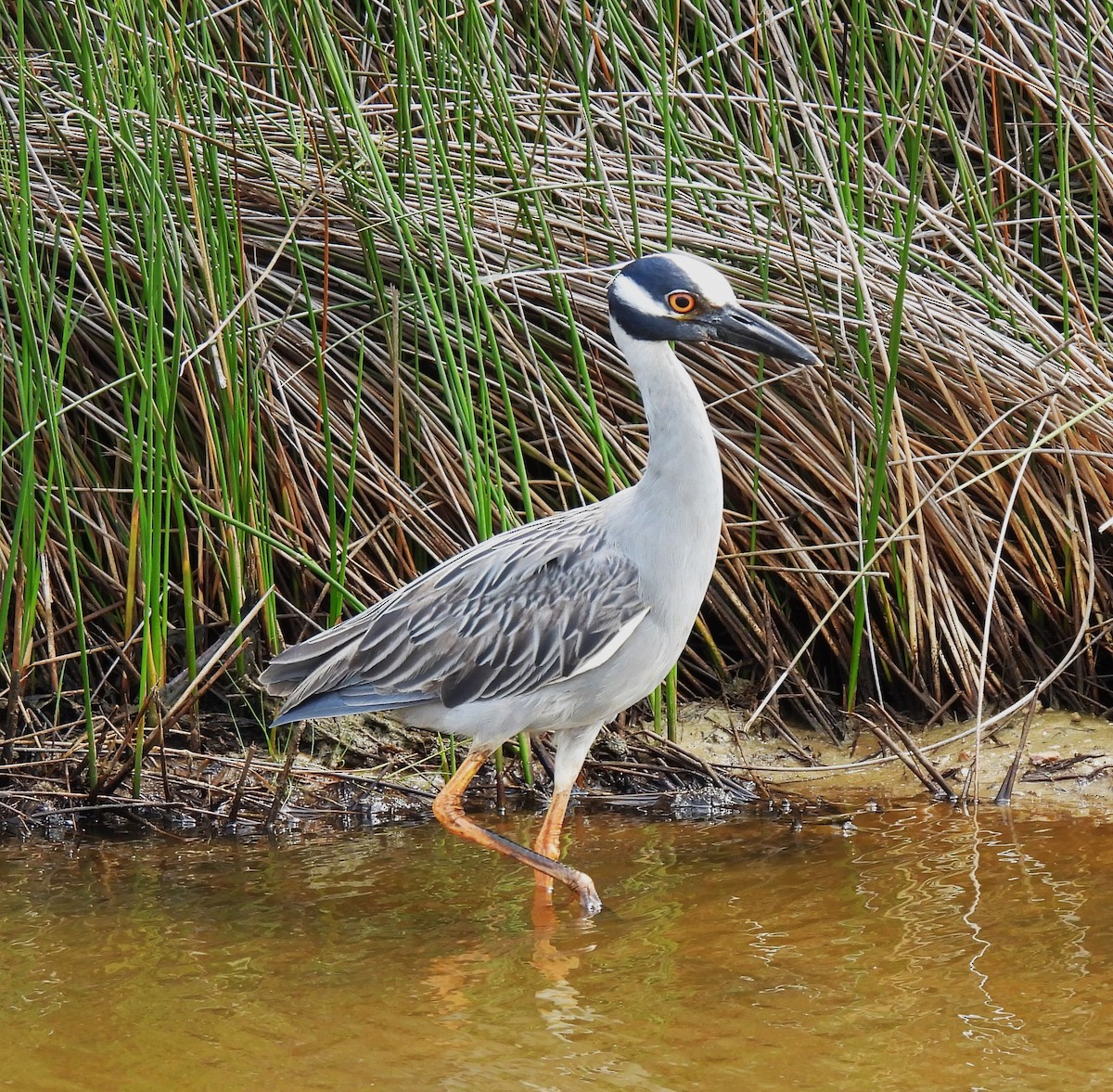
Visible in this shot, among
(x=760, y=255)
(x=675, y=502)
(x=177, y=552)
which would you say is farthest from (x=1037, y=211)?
(x=177, y=552)

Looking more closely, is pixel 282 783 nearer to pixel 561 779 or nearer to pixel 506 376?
pixel 561 779

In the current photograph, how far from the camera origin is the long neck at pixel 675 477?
4.17 m

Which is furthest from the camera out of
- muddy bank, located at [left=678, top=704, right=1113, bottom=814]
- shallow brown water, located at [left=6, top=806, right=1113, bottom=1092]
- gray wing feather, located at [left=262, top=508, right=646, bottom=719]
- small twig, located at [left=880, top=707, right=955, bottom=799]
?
muddy bank, located at [left=678, top=704, right=1113, bottom=814]

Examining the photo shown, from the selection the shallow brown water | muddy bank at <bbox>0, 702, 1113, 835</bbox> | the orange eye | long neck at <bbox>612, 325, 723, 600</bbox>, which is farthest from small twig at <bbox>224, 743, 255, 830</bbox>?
the orange eye

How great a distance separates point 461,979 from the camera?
365cm

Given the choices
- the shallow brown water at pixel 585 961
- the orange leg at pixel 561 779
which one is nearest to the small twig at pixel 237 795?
the shallow brown water at pixel 585 961

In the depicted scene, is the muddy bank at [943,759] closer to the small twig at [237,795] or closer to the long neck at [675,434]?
the long neck at [675,434]

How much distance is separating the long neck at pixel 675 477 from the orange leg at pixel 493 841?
2.63 feet

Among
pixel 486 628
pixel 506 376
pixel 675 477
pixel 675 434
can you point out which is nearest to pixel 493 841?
pixel 486 628

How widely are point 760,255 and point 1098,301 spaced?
136cm

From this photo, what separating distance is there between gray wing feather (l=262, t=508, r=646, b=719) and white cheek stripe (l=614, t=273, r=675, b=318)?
2.08 ft

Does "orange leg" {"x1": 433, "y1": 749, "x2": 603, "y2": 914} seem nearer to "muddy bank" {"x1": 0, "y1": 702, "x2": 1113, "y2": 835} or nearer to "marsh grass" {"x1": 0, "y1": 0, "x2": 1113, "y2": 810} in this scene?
"muddy bank" {"x1": 0, "y1": 702, "x2": 1113, "y2": 835}

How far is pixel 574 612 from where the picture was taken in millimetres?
4227

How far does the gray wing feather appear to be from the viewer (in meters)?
4.22
